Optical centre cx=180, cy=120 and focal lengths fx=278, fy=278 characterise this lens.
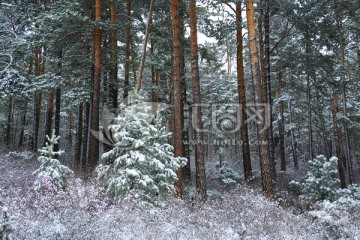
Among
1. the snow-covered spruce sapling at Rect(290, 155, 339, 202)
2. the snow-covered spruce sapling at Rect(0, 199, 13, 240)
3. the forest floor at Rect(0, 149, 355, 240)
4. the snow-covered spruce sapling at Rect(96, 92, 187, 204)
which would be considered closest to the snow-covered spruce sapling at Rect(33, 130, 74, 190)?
the forest floor at Rect(0, 149, 355, 240)

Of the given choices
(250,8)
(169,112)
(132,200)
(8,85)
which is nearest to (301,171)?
(169,112)

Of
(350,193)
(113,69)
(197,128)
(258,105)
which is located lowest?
(350,193)

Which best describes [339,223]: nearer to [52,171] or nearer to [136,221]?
[136,221]

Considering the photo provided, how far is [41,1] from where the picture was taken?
1797 cm

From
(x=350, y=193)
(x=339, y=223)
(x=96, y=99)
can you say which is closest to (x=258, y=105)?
(x=339, y=223)

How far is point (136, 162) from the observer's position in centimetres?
764

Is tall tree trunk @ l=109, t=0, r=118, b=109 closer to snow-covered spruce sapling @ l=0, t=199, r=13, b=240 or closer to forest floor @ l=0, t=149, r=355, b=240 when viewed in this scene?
forest floor @ l=0, t=149, r=355, b=240

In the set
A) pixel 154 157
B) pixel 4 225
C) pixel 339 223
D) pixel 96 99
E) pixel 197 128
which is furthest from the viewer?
pixel 96 99

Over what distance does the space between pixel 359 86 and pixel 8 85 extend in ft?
61.6

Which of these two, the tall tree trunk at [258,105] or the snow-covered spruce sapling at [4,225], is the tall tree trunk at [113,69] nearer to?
the tall tree trunk at [258,105]

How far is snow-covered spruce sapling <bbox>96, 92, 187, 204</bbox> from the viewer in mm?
7410

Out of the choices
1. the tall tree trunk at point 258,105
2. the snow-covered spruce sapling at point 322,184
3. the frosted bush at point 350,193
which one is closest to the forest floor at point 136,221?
the tall tree trunk at point 258,105
